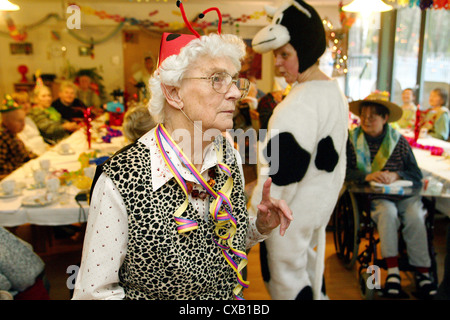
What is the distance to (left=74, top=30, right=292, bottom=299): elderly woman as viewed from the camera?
108 centimetres

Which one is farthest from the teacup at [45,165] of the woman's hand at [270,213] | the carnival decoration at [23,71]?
the carnival decoration at [23,71]

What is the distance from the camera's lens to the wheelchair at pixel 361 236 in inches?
112

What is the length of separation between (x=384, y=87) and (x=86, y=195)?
6.92m

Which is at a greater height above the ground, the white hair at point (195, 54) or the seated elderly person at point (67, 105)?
the white hair at point (195, 54)

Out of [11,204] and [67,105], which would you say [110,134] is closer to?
[67,105]

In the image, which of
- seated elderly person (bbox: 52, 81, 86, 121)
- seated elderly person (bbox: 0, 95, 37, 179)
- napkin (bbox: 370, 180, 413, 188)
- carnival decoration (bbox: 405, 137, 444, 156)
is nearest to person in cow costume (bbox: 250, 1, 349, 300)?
napkin (bbox: 370, 180, 413, 188)

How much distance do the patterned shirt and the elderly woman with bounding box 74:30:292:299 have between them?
3182 mm

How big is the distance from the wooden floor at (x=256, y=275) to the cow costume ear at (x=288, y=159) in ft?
4.00

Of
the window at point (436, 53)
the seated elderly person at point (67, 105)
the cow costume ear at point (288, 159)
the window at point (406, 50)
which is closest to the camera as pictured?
the cow costume ear at point (288, 159)

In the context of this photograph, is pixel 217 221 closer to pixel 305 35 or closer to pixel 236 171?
pixel 236 171

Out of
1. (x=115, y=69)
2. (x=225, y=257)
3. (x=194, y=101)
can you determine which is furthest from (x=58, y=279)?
(x=115, y=69)

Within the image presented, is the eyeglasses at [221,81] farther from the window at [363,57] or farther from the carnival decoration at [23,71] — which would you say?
the carnival decoration at [23,71]

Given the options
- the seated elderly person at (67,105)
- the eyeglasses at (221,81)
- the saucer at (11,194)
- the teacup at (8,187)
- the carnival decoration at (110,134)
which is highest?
the eyeglasses at (221,81)

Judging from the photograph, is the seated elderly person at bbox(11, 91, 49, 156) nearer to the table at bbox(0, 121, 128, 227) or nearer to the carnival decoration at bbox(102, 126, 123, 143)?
the carnival decoration at bbox(102, 126, 123, 143)
